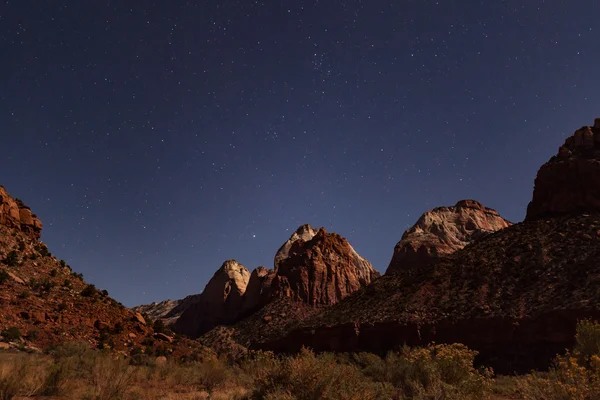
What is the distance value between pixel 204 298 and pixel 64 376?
321 feet

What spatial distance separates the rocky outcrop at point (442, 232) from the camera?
8000cm

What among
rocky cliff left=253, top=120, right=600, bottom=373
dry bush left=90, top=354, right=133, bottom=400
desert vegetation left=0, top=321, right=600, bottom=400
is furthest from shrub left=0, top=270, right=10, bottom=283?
rocky cliff left=253, top=120, right=600, bottom=373

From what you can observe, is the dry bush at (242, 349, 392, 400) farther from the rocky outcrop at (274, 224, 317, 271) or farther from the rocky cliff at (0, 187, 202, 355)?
the rocky outcrop at (274, 224, 317, 271)

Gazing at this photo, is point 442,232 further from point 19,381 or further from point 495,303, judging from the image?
point 19,381

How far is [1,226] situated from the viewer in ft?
97.2

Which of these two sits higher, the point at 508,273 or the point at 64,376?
the point at 508,273

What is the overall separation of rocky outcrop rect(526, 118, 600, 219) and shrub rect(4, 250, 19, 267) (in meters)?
60.1

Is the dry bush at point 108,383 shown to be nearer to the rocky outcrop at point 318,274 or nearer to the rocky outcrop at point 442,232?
the rocky outcrop at point 318,274

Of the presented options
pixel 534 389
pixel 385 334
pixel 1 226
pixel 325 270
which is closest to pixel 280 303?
pixel 325 270

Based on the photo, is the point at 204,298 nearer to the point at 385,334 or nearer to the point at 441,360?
the point at 385,334

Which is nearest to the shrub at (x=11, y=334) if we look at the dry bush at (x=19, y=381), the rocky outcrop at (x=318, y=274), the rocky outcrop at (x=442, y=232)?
the dry bush at (x=19, y=381)

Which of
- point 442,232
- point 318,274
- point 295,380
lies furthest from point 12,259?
point 442,232

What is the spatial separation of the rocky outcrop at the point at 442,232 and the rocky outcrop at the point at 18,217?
6075cm

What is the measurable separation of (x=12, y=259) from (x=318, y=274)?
5532 cm
